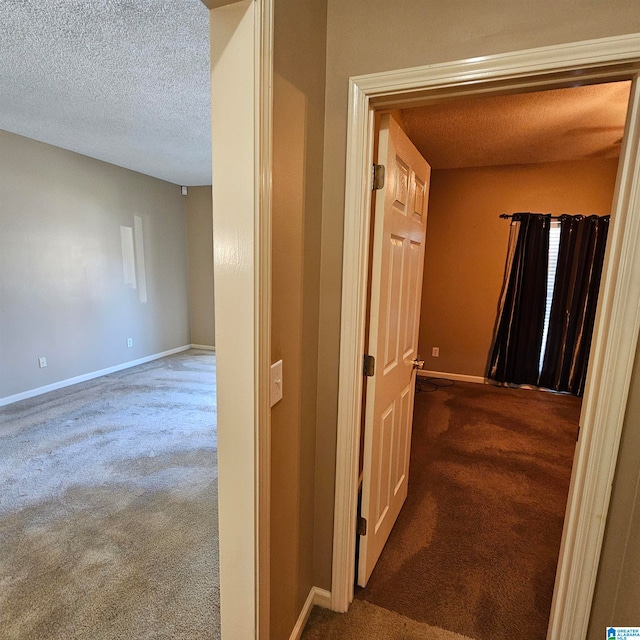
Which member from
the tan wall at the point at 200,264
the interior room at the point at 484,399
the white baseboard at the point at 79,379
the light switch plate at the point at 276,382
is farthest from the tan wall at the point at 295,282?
the tan wall at the point at 200,264

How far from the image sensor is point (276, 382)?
1102 millimetres

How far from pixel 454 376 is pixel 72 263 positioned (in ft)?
15.9

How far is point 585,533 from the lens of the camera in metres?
1.15

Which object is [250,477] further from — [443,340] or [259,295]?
[443,340]

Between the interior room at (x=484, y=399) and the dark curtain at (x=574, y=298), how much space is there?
9cm

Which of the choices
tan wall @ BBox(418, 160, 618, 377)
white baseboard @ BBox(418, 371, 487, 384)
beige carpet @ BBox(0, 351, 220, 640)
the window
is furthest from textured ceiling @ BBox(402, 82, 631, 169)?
beige carpet @ BBox(0, 351, 220, 640)

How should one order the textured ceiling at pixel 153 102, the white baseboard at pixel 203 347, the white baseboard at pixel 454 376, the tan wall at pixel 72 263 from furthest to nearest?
1. the white baseboard at pixel 203 347
2. the white baseboard at pixel 454 376
3. the tan wall at pixel 72 263
4. the textured ceiling at pixel 153 102

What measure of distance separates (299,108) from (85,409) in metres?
3.62

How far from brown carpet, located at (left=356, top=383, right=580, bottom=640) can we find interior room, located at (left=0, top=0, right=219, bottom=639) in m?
0.95

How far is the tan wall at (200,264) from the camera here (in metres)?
5.75

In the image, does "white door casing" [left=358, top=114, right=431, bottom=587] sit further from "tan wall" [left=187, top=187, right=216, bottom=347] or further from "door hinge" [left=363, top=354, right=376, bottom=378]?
"tan wall" [left=187, top=187, right=216, bottom=347]

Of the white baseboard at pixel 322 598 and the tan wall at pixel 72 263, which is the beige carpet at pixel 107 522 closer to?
the white baseboard at pixel 322 598

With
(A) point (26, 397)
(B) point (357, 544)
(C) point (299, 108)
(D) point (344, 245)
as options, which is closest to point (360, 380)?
(D) point (344, 245)

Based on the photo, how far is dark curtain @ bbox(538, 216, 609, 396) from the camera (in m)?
3.91
